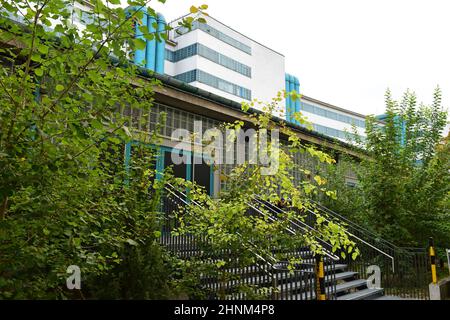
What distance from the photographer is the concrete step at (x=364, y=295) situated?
7609 millimetres

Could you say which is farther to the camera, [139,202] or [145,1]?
[139,202]

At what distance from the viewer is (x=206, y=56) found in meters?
39.9

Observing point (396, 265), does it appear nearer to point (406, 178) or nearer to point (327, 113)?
point (406, 178)

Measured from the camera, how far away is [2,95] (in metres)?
2.96

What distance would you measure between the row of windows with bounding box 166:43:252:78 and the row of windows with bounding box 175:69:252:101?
185 centimetres

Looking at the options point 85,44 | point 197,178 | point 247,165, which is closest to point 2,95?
point 85,44

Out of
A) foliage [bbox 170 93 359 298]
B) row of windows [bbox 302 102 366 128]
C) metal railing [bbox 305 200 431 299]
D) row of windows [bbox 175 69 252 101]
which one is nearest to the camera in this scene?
foliage [bbox 170 93 359 298]

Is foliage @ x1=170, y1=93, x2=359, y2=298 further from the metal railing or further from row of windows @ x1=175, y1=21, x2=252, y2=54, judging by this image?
row of windows @ x1=175, y1=21, x2=252, y2=54

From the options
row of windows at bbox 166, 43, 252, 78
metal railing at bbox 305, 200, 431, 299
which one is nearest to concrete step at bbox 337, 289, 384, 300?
metal railing at bbox 305, 200, 431, 299

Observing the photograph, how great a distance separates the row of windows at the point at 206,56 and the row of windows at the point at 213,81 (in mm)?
1851

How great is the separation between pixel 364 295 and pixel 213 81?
3426cm

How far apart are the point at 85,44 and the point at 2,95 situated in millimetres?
772

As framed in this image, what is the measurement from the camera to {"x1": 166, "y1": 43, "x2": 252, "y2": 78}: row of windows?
3941 centimetres

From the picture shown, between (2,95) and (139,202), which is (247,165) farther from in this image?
(2,95)
